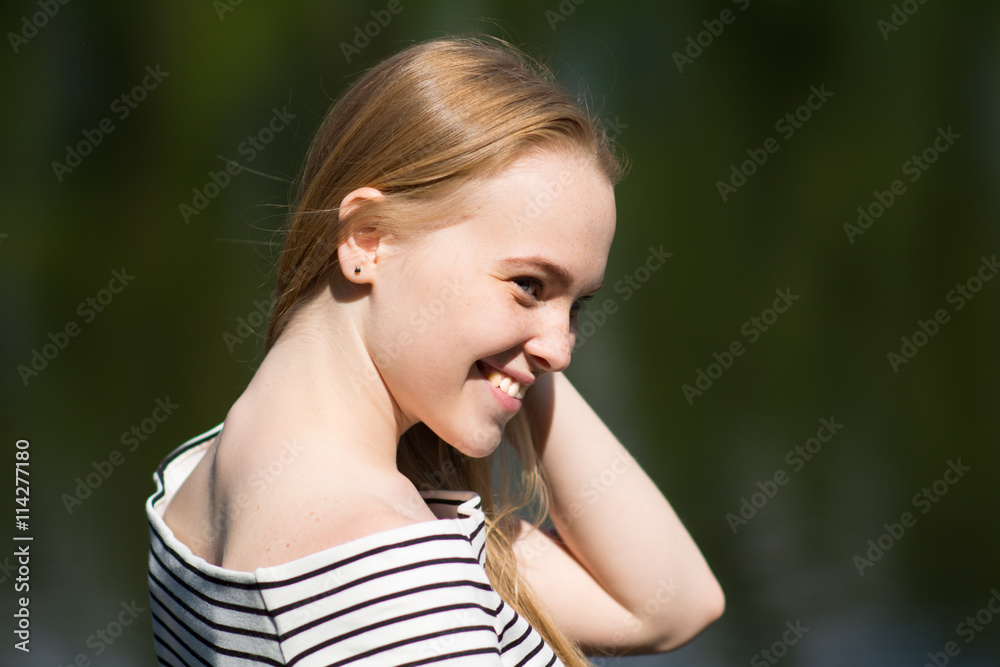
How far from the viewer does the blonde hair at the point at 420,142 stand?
1038mm

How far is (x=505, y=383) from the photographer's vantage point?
106 cm

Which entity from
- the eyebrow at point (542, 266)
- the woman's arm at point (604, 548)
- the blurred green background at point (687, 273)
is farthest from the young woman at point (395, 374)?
the blurred green background at point (687, 273)

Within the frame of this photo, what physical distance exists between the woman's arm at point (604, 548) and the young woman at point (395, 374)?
107mm

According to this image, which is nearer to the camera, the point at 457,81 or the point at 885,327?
the point at 457,81

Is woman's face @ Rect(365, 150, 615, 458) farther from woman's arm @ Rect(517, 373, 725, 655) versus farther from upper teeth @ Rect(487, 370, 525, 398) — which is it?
woman's arm @ Rect(517, 373, 725, 655)

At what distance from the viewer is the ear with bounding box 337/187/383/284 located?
104 centimetres

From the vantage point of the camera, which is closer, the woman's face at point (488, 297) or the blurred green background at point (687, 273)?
the woman's face at point (488, 297)

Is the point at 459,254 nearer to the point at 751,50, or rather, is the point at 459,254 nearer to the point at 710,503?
the point at 710,503

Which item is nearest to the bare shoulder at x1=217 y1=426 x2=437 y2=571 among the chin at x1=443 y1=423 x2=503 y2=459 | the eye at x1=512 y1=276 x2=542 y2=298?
the chin at x1=443 y1=423 x2=503 y2=459

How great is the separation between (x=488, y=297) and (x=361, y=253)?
16 centimetres

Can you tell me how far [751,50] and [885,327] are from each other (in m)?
3.89

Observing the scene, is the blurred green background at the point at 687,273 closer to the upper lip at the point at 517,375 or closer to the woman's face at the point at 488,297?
the woman's face at the point at 488,297

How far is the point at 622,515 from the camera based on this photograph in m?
1.35

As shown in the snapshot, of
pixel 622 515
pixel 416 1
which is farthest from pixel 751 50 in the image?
pixel 622 515
